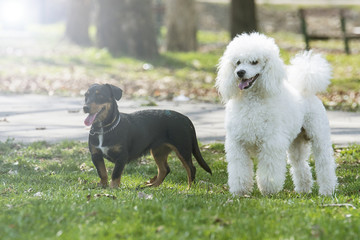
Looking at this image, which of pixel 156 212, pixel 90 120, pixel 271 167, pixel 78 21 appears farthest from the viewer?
pixel 78 21

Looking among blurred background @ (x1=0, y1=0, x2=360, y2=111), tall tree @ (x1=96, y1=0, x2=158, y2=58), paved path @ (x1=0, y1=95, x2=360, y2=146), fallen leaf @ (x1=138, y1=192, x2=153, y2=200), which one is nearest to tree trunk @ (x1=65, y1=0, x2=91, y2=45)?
blurred background @ (x1=0, y1=0, x2=360, y2=111)

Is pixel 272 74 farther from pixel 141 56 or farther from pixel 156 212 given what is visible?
pixel 141 56

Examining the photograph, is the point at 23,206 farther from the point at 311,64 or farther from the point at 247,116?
the point at 311,64

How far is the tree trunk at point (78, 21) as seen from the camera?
2777 cm

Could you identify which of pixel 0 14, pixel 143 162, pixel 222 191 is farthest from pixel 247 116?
pixel 0 14

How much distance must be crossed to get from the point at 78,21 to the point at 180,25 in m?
7.71

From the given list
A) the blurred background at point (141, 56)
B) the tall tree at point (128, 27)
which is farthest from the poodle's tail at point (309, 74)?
the tall tree at point (128, 27)

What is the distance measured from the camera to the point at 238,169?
660 cm

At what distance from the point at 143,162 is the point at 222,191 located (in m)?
2.05

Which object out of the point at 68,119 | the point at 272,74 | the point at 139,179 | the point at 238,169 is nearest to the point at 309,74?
the point at 272,74

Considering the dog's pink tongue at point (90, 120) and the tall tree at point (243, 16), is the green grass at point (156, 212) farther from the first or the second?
the tall tree at point (243, 16)

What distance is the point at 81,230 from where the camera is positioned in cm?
444

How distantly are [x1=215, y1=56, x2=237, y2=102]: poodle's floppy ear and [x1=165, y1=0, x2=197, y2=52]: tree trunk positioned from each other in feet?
50.5

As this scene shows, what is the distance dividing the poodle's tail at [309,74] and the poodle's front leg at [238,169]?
3.65ft
